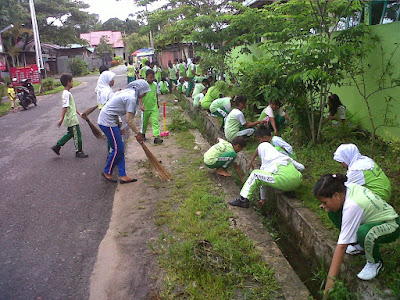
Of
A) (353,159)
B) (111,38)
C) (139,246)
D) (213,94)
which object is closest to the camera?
(353,159)

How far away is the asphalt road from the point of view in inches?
130

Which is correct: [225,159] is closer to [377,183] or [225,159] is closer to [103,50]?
[377,183]

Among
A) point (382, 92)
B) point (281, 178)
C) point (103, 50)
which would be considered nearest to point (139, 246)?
point (281, 178)

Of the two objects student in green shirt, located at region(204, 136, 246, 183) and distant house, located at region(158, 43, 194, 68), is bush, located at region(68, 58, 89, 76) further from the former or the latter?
student in green shirt, located at region(204, 136, 246, 183)

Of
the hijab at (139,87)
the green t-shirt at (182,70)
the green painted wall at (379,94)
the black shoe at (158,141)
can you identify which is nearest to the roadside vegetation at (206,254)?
the hijab at (139,87)

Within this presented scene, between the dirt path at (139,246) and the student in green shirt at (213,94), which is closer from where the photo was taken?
the dirt path at (139,246)

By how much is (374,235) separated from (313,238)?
0.98 m

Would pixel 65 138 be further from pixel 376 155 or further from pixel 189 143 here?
pixel 376 155

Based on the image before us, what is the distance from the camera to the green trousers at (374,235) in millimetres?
2619

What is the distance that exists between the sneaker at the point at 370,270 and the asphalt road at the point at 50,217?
7.45ft

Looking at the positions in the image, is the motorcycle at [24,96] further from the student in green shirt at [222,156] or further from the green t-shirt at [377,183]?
the green t-shirt at [377,183]

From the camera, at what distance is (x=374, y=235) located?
2613 millimetres

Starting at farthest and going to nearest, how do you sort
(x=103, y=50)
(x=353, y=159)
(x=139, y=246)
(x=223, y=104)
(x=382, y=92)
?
(x=103, y=50), (x=223, y=104), (x=382, y=92), (x=139, y=246), (x=353, y=159)

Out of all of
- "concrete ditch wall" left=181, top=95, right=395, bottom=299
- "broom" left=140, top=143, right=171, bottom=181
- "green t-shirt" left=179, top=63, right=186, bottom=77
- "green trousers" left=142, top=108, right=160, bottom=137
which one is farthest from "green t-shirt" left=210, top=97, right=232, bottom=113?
"green t-shirt" left=179, top=63, right=186, bottom=77
